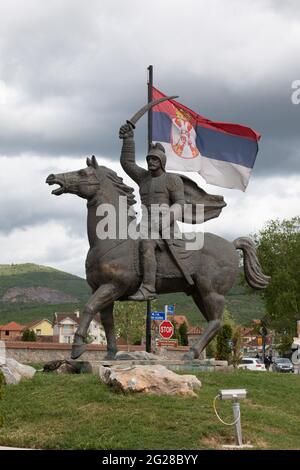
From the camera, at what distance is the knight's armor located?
43.8ft

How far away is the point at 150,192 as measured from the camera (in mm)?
14109

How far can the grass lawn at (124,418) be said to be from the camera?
963 cm

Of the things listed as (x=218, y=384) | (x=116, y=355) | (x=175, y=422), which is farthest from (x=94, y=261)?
(x=175, y=422)

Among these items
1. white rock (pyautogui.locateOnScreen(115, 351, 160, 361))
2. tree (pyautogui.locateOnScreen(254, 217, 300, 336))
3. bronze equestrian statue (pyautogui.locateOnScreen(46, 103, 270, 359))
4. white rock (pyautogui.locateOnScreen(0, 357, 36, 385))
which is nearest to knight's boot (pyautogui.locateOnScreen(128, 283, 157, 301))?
bronze equestrian statue (pyautogui.locateOnScreen(46, 103, 270, 359))

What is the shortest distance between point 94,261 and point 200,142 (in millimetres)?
5581

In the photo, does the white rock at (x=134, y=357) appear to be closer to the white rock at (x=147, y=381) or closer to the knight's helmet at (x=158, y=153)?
the white rock at (x=147, y=381)

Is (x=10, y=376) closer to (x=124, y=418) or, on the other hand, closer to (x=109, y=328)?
Answer: (x=109, y=328)

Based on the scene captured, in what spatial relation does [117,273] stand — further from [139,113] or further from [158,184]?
[139,113]

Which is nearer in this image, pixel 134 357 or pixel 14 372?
pixel 14 372

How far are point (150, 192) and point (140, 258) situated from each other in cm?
142

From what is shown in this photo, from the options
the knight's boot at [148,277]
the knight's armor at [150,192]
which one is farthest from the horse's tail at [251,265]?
the knight's boot at [148,277]

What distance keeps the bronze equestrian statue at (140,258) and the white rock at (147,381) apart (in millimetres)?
1576

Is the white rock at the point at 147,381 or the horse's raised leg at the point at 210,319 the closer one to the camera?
the white rock at the point at 147,381

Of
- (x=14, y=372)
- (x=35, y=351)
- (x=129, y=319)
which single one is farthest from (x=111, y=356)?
(x=129, y=319)
